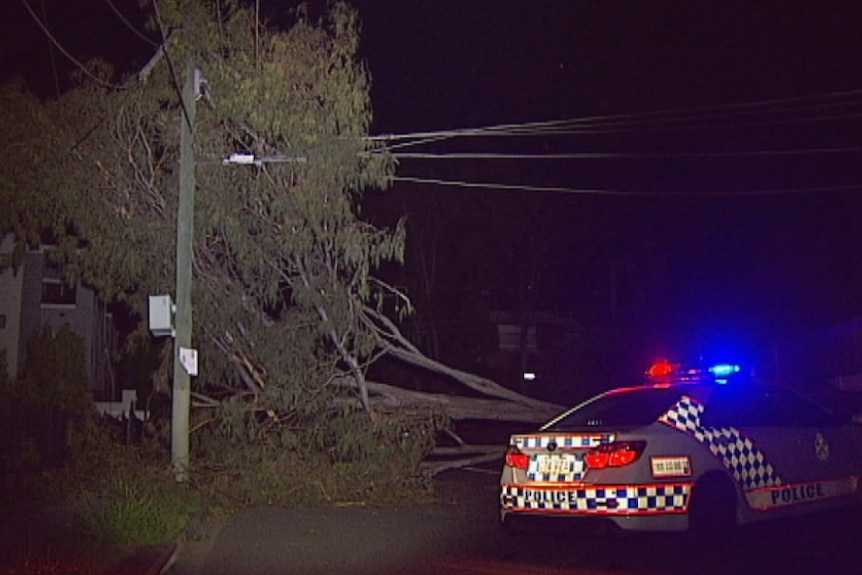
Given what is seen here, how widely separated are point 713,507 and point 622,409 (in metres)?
1.11

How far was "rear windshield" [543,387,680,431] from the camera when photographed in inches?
348

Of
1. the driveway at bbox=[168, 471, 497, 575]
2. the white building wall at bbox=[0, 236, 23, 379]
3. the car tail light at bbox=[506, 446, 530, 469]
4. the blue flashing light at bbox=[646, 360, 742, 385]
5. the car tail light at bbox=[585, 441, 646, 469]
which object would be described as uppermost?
the white building wall at bbox=[0, 236, 23, 379]

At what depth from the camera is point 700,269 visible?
2762 centimetres

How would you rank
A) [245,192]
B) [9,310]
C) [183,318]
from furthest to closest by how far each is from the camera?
[9,310]
[245,192]
[183,318]

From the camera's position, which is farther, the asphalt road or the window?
the window

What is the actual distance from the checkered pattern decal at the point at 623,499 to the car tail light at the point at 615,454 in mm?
179

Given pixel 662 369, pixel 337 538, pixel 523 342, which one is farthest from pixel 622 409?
pixel 523 342

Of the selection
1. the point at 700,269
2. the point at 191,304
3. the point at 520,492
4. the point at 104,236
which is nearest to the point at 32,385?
the point at 104,236

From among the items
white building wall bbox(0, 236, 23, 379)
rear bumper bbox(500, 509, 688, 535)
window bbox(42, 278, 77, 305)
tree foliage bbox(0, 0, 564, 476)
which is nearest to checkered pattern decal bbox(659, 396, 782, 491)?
rear bumper bbox(500, 509, 688, 535)

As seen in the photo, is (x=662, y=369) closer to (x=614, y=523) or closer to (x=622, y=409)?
(x=622, y=409)

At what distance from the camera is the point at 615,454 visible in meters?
8.32

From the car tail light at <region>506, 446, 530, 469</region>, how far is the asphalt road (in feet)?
1.77

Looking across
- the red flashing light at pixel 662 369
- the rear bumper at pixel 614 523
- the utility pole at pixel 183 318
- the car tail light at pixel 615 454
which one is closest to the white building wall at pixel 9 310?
the utility pole at pixel 183 318

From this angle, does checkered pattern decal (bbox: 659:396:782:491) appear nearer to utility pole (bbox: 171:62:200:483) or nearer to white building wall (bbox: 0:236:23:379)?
utility pole (bbox: 171:62:200:483)
